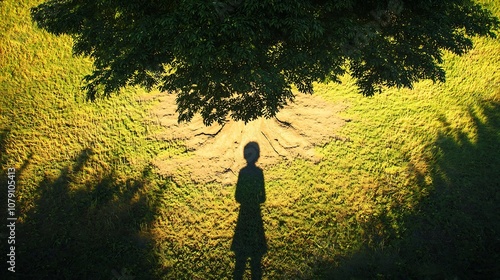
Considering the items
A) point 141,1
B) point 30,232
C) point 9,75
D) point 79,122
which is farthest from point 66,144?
point 141,1

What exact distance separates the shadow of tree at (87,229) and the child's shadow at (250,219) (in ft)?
8.56

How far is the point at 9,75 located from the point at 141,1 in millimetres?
11623

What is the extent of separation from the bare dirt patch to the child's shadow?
283 mm

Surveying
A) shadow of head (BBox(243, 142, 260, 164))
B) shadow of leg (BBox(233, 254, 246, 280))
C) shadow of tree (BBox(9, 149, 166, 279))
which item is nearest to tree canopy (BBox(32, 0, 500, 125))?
shadow of head (BBox(243, 142, 260, 164))

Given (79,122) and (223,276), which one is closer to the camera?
(223,276)

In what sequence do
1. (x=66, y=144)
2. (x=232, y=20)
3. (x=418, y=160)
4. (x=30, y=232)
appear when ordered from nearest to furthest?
(x=232, y=20) → (x=30, y=232) → (x=418, y=160) → (x=66, y=144)

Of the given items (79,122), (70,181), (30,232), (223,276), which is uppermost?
(79,122)

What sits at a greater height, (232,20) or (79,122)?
(79,122)

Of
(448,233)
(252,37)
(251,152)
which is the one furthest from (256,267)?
(252,37)

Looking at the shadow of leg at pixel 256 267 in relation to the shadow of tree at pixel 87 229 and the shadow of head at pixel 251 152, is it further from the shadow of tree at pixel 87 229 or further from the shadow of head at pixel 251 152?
the shadow of head at pixel 251 152

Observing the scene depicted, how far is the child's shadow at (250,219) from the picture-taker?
7972 mm

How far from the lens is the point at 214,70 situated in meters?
6.03

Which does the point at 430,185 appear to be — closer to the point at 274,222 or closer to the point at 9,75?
the point at 274,222

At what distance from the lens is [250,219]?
346 inches
